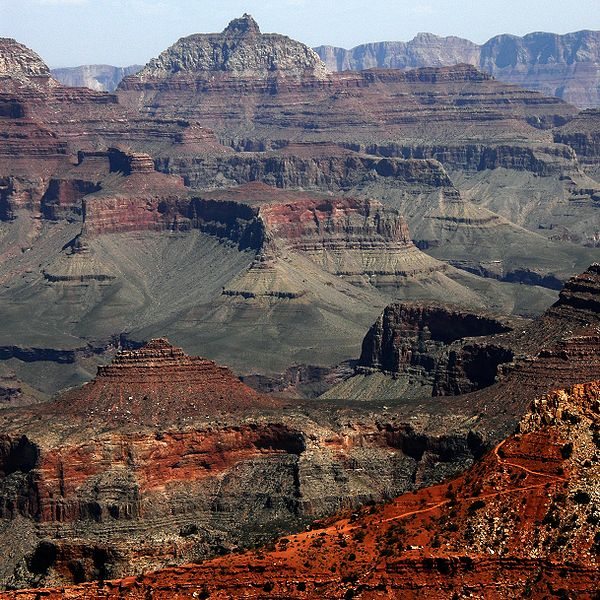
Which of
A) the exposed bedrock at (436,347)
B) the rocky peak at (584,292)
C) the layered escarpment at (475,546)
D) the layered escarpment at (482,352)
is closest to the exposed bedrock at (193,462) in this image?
the layered escarpment at (482,352)

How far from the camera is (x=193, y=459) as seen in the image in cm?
8362

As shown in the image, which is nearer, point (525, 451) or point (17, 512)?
point (525, 451)

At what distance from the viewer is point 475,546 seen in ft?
141

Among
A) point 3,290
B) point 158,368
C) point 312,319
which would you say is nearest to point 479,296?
point 312,319

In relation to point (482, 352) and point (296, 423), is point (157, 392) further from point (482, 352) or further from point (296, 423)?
point (482, 352)

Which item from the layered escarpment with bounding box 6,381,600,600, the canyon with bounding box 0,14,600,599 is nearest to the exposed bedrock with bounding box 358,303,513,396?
the canyon with bounding box 0,14,600,599

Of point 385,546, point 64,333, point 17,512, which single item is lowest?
point 64,333

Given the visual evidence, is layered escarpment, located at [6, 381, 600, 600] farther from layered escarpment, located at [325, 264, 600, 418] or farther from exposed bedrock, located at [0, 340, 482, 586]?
layered escarpment, located at [325, 264, 600, 418]

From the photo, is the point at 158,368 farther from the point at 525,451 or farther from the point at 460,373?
the point at 525,451

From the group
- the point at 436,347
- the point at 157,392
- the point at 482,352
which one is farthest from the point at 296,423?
the point at 436,347

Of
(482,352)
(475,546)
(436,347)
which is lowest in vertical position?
(436,347)

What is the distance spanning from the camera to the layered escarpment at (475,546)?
42.1 metres

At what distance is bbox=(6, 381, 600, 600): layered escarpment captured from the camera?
4206 cm

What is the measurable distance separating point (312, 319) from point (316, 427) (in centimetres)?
8565
